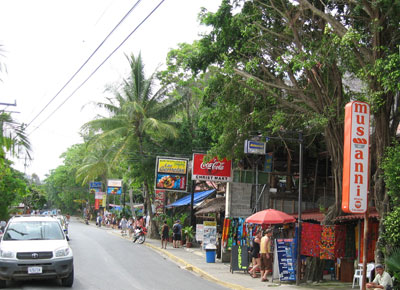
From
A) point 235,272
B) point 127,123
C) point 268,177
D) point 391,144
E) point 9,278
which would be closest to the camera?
point 9,278

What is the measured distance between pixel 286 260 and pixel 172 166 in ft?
46.8

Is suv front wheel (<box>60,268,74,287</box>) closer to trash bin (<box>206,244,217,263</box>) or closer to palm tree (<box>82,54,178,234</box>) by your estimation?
trash bin (<box>206,244,217,263</box>)

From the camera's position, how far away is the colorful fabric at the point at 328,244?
1538 cm

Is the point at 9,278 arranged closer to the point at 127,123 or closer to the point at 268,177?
the point at 268,177

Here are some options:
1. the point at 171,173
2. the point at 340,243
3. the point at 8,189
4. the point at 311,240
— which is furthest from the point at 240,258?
the point at 8,189

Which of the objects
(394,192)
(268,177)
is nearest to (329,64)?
(394,192)

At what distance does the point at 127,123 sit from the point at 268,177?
13870mm

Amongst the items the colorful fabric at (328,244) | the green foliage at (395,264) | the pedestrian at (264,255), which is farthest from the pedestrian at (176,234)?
the green foliage at (395,264)

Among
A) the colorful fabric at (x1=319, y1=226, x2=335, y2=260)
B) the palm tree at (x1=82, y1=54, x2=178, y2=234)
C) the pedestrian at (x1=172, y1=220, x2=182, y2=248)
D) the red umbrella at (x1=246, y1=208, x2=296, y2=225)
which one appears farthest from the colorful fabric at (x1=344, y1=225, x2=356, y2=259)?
the palm tree at (x1=82, y1=54, x2=178, y2=234)

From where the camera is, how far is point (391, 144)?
1418 cm

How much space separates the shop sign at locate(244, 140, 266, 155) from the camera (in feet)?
62.2

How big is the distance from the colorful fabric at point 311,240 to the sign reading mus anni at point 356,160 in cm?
422

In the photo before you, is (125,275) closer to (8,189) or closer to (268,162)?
(268,162)

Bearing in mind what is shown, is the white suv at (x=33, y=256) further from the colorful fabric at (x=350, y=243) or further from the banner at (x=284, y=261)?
the colorful fabric at (x=350, y=243)
